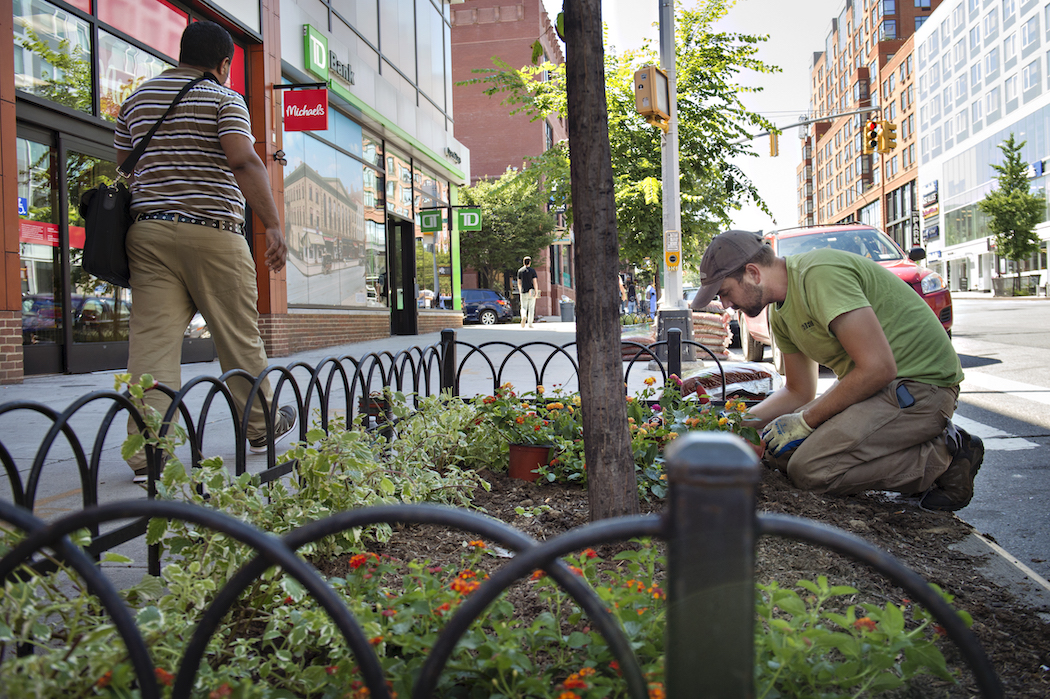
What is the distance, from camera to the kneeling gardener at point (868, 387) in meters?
3.22

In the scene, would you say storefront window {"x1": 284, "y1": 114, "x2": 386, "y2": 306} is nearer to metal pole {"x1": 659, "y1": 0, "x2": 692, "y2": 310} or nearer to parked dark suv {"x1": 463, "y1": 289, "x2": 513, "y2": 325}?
metal pole {"x1": 659, "y1": 0, "x2": 692, "y2": 310}

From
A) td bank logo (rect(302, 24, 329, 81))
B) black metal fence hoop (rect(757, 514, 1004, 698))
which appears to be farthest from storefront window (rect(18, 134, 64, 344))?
black metal fence hoop (rect(757, 514, 1004, 698))

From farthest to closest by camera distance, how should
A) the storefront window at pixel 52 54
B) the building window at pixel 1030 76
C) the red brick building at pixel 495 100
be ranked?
1. the building window at pixel 1030 76
2. the red brick building at pixel 495 100
3. the storefront window at pixel 52 54

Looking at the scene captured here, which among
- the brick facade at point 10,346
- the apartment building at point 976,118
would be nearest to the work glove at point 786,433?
the brick facade at point 10,346

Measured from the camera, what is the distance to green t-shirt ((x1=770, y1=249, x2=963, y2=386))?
10.6 feet

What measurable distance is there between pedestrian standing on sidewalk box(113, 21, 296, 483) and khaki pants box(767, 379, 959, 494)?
100 inches

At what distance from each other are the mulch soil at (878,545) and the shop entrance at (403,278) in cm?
Answer: 1526

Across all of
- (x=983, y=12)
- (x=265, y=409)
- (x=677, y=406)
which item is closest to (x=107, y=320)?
(x=265, y=409)

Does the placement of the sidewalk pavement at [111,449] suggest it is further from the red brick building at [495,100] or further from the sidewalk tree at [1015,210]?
the sidewalk tree at [1015,210]

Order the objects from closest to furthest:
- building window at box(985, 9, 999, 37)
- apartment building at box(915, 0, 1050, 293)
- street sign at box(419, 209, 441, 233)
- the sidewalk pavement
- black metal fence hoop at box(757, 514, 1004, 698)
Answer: black metal fence hoop at box(757, 514, 1004, 698) < the sidewalk pavement < street sign at box(419, 209, 441, 233) < apartment building at box(915, 0, 1050, 293) < building window at box(985, 9, 999, 37)

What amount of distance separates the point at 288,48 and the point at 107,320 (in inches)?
219

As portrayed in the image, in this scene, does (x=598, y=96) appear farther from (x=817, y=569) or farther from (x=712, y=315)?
(x=712, y=315)

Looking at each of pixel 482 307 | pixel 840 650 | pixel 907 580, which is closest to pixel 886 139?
pixel 482 307

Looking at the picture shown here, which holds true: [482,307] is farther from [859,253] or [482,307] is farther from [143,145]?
[143,145]
